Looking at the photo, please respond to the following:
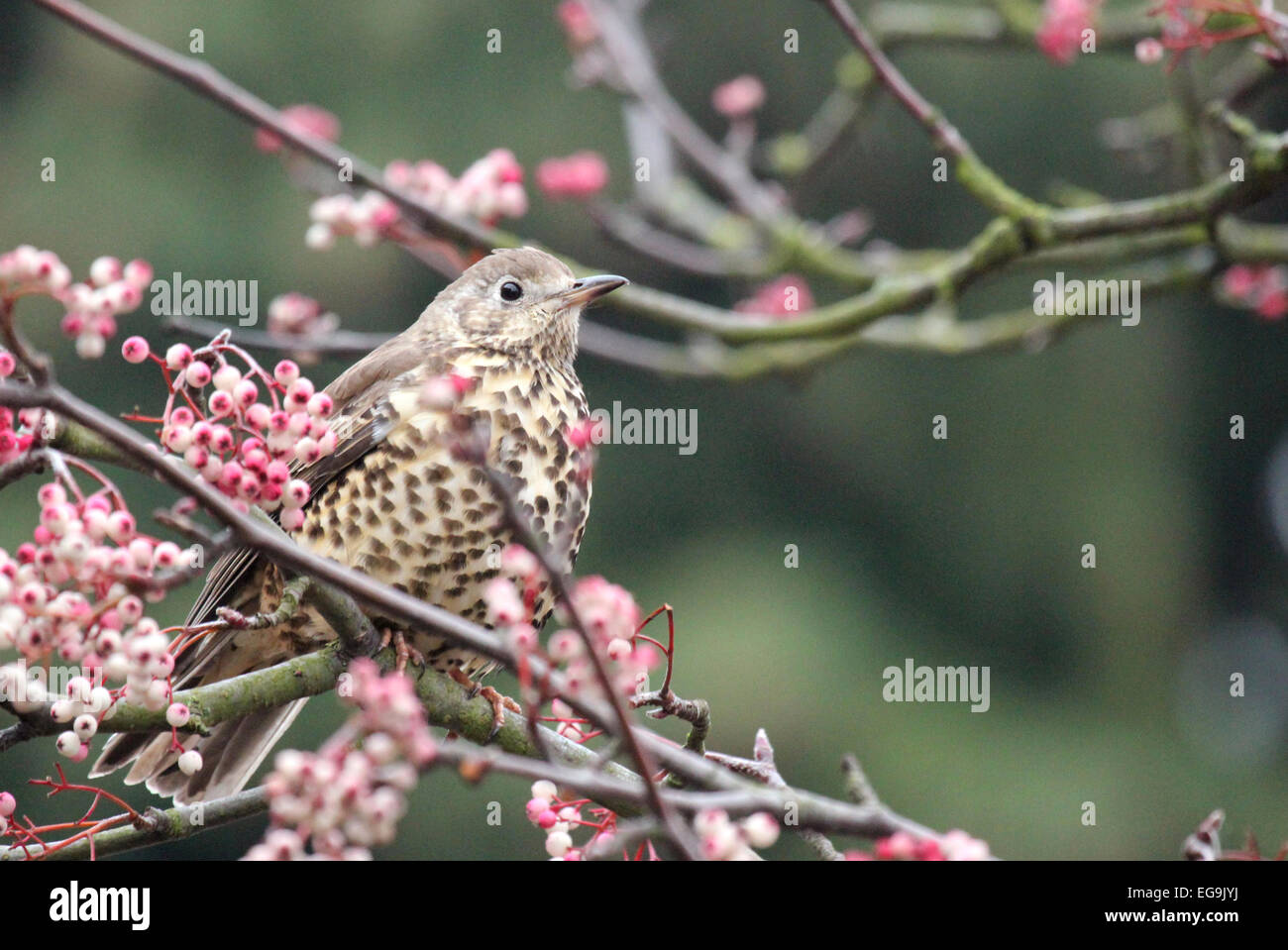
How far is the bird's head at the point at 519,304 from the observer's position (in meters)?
2.77

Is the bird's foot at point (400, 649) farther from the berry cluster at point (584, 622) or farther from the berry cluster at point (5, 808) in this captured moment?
the berry cluster at point (584, 622)

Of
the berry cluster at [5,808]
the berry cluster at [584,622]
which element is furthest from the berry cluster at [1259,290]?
the berry cluster at [5,808]

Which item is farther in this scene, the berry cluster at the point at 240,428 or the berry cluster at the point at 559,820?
the berry cluster at the point at 559,820

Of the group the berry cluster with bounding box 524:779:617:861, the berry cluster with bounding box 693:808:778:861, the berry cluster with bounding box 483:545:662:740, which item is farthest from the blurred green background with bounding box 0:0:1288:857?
the berry cluster with bounding box 693:808:778:861

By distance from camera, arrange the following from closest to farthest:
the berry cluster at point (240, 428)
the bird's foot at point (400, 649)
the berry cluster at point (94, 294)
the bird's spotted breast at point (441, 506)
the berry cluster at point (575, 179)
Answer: the berry cluster at point (94, 294), the berry cluster at point (240, 428), the bird's foot at point (400, 649), the bird's spotted breast at point (441, 506), the berry cluster at point (575, 179)

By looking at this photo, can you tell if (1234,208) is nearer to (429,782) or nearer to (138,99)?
(429,782)

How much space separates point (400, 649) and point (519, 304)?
0.91m

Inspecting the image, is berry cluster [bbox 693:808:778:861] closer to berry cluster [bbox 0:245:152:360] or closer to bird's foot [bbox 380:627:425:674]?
berry cluster [bbox 0:245:152:360]

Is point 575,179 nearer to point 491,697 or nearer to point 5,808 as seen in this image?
point 491,697

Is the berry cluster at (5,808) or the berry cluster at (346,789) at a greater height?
the berry cluster at (346,789)

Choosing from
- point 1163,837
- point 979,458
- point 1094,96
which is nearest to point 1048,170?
point 1094,96

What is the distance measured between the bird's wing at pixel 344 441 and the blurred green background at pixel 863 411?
19.9 ft

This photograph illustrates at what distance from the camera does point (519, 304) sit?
9.33 feet

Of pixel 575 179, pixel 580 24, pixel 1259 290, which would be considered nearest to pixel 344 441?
pixel 575 179
